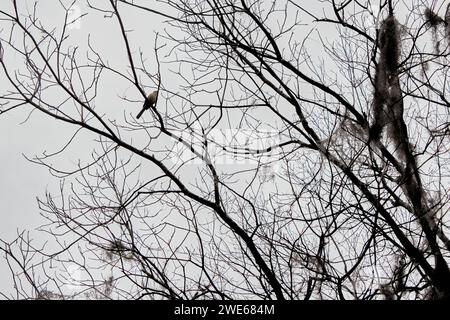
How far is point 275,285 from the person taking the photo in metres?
3.20

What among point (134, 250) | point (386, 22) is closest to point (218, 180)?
point (134, 250)

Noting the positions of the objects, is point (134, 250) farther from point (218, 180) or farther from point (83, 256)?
point (218, 180)

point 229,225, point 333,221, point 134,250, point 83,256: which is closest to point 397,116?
point 333,221

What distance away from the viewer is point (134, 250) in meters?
3.61

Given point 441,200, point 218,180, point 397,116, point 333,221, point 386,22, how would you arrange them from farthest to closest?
point 386,22 → point 397,116 → point 218,180 → point 441,200 → point 333,221

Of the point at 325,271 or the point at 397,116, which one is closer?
the point at 325,271

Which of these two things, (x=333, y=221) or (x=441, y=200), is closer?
(x=333, y=221)

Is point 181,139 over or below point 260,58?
below

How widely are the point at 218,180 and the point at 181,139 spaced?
41 cm

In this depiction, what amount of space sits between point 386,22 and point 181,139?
245 cm
